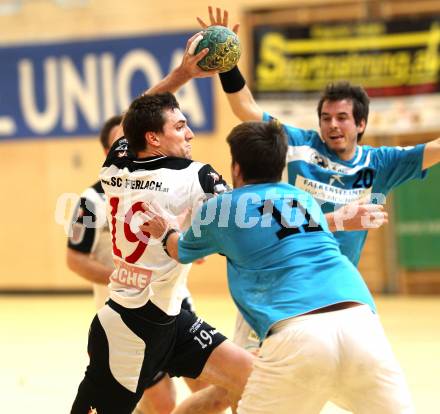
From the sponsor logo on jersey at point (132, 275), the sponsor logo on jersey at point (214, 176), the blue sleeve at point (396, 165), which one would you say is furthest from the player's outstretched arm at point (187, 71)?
the blue sleeve at point (396, 165)

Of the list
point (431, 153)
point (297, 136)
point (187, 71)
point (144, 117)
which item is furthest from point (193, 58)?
point (431, 153)

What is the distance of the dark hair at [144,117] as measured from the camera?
438 centimetres

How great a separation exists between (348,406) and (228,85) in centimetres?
250

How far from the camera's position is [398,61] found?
36.6 feet

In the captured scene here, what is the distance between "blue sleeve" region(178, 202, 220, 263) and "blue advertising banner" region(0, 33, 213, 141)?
835 cm

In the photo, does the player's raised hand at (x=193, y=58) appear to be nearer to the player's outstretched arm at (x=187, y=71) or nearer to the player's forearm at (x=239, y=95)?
the player's outstretched arm at (x=187, y=71)

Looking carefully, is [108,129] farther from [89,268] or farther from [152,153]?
[152,153]

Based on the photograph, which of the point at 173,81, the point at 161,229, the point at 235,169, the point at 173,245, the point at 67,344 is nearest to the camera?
the point at 235,169

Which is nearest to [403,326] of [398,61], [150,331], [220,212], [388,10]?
[398,61]

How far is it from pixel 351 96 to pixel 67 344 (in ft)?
16.2

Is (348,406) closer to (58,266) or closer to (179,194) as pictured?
(179,194)

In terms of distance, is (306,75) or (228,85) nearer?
(228,85)

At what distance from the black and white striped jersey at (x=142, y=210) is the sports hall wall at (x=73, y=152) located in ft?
23.8

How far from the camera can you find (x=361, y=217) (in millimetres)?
4328
